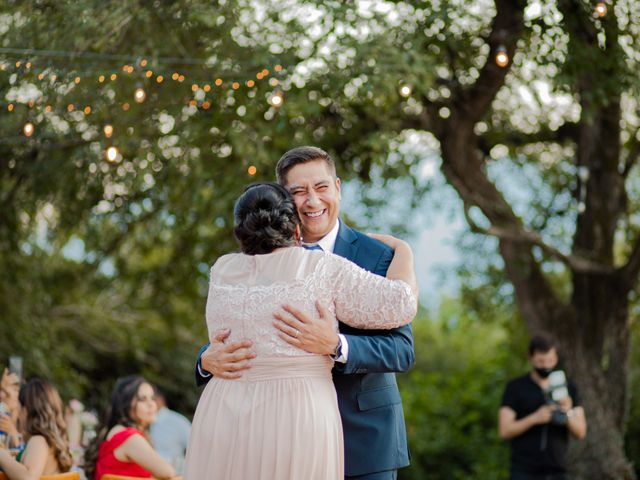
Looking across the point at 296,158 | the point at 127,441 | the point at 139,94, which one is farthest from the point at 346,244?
the point at 139,94

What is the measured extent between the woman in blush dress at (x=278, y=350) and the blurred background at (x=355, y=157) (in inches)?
Result: 135

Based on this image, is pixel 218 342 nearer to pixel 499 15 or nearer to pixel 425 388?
pixel 499 15

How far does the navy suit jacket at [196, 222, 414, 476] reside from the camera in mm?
2906

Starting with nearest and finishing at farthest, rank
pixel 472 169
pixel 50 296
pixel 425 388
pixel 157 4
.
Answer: pixel 157 4
pixel 472 169
pixel 50 296
pixel 425 388

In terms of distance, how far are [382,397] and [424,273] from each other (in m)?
9.00

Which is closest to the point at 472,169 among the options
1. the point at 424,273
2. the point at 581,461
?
the point at 581,461

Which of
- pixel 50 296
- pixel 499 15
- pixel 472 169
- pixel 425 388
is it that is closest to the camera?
pixel 499 15

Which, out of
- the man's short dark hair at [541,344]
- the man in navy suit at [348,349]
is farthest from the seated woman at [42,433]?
the man's short dark hair at [541,344]

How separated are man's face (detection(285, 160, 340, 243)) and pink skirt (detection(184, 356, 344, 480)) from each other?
0.54 m

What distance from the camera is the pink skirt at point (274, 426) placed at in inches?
111

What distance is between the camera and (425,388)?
13.8 m

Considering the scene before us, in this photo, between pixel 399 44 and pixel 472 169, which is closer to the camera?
pixel 399 44

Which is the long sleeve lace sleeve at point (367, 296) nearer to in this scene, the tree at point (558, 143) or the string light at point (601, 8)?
the string light at point (601, 8)

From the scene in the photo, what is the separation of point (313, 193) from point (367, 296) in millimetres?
509
